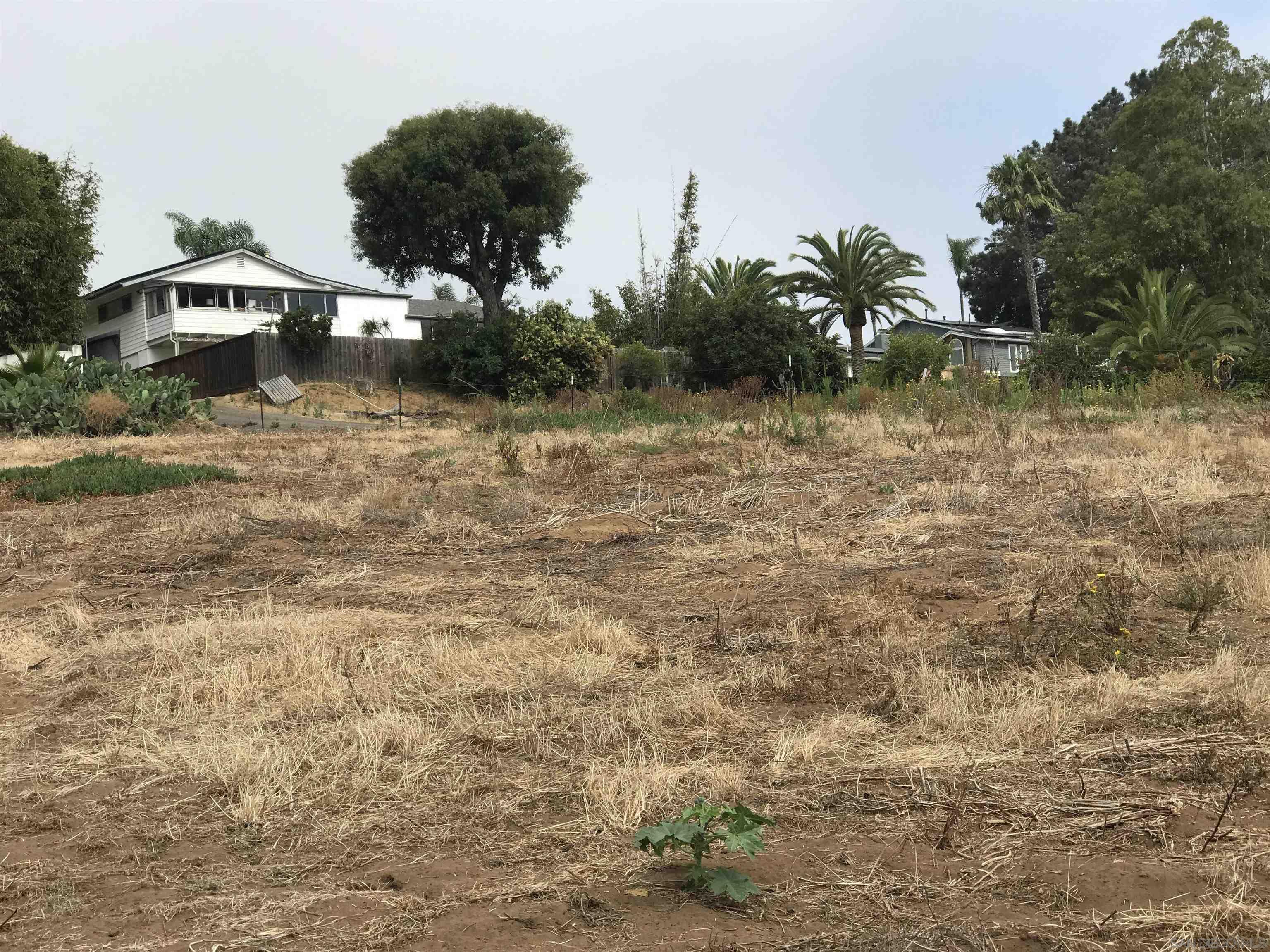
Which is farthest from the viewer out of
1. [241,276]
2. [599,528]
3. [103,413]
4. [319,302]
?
[319,302]

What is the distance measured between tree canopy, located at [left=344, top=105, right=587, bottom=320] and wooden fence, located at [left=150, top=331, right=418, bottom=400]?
3988 mm

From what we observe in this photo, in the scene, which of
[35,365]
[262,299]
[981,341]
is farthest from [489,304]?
[981,341]

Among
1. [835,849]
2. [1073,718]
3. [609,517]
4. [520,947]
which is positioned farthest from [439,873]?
[609,517]

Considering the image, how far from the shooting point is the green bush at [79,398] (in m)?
18.3

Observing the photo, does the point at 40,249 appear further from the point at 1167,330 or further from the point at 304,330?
the point at 1167,330

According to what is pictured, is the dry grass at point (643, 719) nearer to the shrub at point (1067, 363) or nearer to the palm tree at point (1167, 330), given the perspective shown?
the shrub at point (1067, 363)

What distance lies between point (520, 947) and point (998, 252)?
234ft

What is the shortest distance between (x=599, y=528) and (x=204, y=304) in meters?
39.3

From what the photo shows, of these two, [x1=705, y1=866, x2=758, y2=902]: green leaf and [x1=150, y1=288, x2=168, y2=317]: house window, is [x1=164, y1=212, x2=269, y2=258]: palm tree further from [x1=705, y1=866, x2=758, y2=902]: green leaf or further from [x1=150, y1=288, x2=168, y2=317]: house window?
[x1=705, y1=866, x2=758, y2=902]: green leaf

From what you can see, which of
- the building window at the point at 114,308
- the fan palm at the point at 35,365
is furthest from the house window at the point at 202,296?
the fan palm at the point at 35,365

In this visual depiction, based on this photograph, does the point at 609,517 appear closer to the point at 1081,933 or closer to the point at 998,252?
the point at 1081,933

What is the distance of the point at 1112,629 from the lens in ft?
16.7

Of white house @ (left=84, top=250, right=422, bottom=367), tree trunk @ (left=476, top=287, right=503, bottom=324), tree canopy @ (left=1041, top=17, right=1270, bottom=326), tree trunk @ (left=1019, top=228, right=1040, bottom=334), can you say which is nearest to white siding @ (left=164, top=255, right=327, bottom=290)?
white house @ (left=84, top=250, right=422, bottom=367)

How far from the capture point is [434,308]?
61750mm
